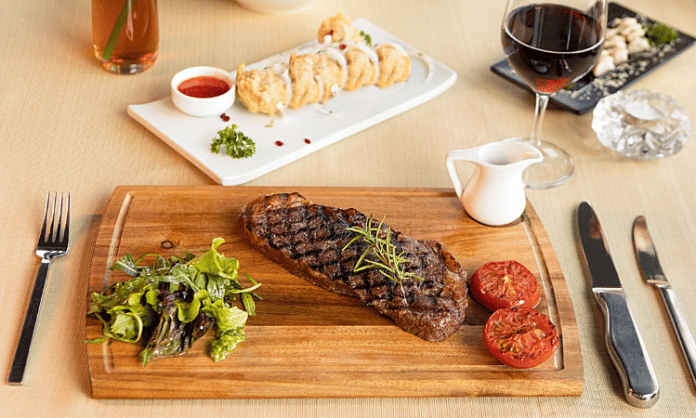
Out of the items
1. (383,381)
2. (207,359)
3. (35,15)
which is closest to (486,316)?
(383,381)

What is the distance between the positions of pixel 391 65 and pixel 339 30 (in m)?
0.26

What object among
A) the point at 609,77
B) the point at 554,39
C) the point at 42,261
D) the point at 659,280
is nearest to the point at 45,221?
the point at 42,261

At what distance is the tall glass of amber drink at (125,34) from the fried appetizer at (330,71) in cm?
64

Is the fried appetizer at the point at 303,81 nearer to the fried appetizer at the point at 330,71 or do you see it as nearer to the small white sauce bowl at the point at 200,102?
the fried appetizer at the point at 330,71

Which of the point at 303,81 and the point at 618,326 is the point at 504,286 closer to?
the point at 618,326

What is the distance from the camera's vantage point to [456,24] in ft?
9.68

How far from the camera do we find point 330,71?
7.61 feet

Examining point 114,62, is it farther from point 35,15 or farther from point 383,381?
point 383,381

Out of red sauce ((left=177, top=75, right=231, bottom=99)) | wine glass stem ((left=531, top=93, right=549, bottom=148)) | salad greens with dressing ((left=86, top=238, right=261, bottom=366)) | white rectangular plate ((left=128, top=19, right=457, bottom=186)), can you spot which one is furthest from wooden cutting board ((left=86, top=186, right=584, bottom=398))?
red sauce ((left=177, top=75, right=231, bottom=99))

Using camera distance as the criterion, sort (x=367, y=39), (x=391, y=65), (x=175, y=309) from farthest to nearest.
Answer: (x=367, y=39), (x=391, y=65), (x=175, y=309)

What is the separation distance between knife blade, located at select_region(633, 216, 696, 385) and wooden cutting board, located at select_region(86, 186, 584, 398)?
295mm

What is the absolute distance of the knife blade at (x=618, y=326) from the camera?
4.87 feet

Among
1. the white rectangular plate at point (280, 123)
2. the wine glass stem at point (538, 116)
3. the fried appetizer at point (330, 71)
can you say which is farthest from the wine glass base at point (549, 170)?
the fried appetizer at point (330, 71)

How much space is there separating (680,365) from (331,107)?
4.60ft
